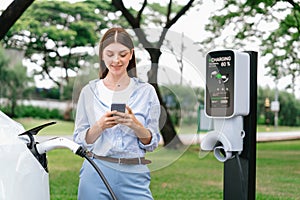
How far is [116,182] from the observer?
217 centimetres

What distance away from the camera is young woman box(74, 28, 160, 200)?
7.02ft

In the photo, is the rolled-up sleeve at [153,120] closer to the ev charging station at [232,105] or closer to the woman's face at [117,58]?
the woman's face at [117,58]

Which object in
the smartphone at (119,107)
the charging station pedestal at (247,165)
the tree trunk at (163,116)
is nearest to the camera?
the smartphone at (119,107)

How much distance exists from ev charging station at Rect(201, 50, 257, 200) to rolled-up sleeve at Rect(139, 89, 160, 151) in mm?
455

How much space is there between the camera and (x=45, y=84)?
15672 mm

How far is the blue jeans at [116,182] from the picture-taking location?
2172mm

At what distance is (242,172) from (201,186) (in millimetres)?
4988

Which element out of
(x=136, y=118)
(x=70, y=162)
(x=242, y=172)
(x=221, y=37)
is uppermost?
(x=221, y=37)

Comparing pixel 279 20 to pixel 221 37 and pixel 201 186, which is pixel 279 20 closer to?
pixel 221 37

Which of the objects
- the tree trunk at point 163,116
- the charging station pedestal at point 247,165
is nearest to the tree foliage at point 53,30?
the charging station pedestal at point 247,165

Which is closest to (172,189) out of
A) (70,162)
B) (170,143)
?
(70,162)

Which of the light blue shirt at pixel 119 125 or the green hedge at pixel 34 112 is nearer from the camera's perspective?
the light blue shirt at pixel 119 125

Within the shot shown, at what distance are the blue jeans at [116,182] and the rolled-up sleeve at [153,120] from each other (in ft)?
0.29

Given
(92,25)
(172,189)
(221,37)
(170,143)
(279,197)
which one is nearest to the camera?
(170,143)
